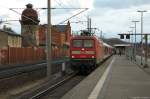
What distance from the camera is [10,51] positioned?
6906 cm

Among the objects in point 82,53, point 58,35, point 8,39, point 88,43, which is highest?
point 58,35

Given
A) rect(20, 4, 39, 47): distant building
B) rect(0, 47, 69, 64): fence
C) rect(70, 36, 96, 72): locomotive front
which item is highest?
rect(20, 4, 39, 47): distant building

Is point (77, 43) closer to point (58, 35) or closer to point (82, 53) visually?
point (82, 53)

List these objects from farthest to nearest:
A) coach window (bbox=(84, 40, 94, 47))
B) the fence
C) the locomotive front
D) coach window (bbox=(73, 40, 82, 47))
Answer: the fence → coach window (bbox=(84, 40, 94, 47)) → coach window (bbox=(73, 40, 82, 47)) → the locomotive front

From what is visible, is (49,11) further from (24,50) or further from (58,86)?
(24,50)

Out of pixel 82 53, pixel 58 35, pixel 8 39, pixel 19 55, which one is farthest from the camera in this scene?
pixel 58 35

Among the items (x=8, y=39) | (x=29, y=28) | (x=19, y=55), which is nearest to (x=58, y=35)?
(x=29, y=28)

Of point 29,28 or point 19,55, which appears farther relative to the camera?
point 29,28

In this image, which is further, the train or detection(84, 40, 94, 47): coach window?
detection(84, 40, 94, 47): coach window

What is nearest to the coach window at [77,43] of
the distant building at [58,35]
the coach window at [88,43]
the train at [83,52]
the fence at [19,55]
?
the train at [83,52]

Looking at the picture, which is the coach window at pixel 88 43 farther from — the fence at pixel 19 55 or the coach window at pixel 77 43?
the fence at pixel 19 55

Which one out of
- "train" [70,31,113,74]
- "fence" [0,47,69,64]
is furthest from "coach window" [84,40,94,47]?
"fence" [0,47,69,64]

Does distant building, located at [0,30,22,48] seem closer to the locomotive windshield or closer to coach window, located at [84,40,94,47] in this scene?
the locomotive windshield

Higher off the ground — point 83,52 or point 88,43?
point 88,43
